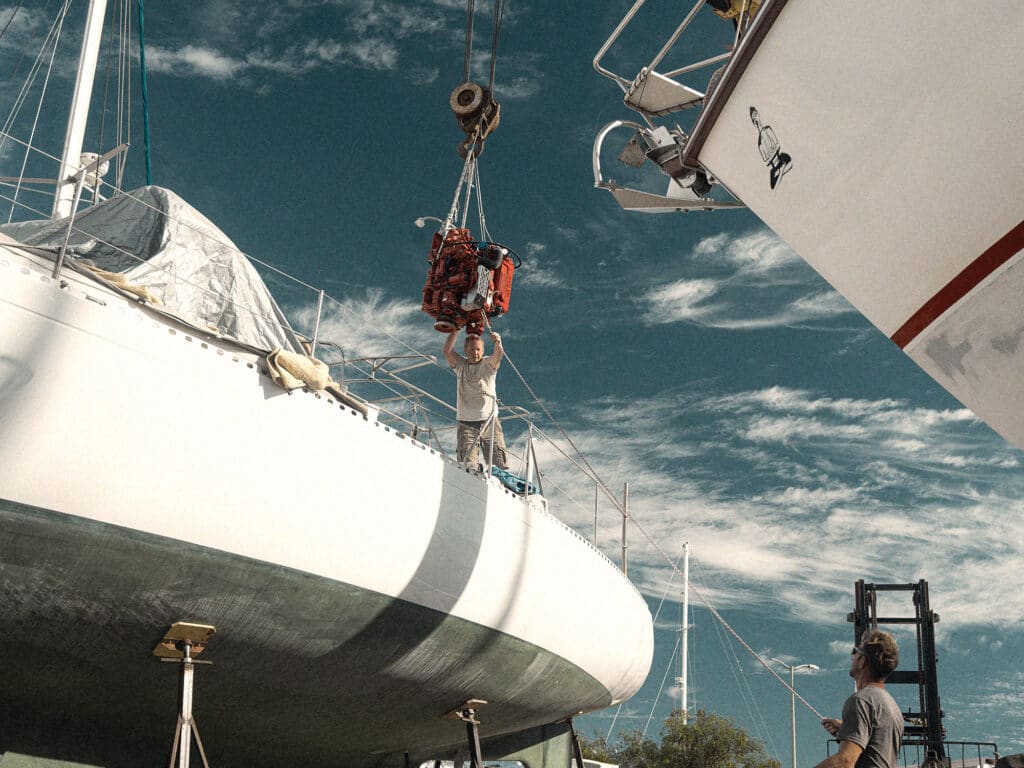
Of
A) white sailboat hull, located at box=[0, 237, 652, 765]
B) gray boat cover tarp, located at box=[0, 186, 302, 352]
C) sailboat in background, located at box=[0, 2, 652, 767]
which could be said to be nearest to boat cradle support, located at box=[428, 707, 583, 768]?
sailboat in background, located at box=[0, 2, 652, 767]

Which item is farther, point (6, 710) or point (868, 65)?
point (6, 710)

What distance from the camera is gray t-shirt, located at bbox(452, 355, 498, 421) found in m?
9.02

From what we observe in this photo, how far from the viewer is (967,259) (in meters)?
3.86

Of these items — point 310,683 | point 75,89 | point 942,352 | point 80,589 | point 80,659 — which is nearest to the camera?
point 942,352

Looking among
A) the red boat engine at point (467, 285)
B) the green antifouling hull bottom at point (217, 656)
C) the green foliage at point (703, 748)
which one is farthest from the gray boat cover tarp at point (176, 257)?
the green foliage at point (703, 748)

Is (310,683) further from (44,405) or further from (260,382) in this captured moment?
(44,405)

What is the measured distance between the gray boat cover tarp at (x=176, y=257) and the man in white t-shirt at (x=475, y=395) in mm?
1867

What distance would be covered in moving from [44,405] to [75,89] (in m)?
7.71

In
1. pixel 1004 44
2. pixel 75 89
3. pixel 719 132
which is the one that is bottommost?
pixel 1004 44

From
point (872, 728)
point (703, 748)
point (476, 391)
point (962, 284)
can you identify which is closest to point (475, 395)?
point (476, 391)

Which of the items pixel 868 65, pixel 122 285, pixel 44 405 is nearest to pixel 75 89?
pixel 122 285

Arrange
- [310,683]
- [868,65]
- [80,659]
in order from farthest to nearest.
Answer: [310,683], [80,659], [868,65]

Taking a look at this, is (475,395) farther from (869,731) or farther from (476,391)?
(869,731)

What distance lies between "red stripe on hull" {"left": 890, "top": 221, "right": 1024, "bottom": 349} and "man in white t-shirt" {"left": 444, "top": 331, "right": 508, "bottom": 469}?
4918 mm
